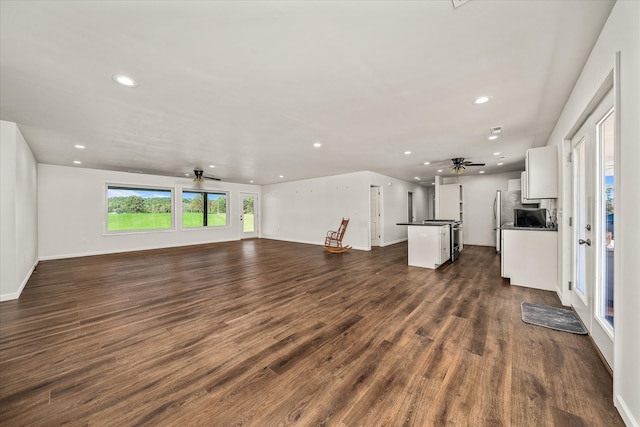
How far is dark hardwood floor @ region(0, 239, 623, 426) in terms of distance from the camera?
1459mm

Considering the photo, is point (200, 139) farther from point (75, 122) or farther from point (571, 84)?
point (571, 84)

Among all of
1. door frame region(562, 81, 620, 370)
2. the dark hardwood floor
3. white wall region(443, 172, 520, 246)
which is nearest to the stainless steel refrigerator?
white wall region(443, 172, 520, 246)

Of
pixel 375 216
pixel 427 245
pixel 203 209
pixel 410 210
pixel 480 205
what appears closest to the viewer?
pixel 427 245

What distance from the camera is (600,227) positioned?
2203mm

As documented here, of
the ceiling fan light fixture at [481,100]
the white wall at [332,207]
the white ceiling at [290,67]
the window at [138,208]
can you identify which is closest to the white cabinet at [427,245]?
the white ceiling at [290,67]

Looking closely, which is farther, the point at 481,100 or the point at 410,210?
the point at 410,210

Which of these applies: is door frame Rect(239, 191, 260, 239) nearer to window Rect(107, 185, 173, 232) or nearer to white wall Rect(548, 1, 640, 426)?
window Rect(107, 185, 173, 232)

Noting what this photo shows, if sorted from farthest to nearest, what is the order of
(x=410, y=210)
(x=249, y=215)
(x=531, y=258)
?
(x=249, y=215) < (x=410, y=210) < (x=531, y=258)

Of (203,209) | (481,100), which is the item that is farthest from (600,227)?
(203,209)

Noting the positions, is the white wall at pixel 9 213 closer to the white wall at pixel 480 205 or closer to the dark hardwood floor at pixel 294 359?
the dark hardwood floor at pixel 294 359

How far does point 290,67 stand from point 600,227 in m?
3.14

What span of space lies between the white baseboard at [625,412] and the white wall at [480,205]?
25.2 ft

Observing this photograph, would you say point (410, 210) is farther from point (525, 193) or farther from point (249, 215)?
point (249, 215)

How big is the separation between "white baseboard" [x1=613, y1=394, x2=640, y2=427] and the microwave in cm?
349
